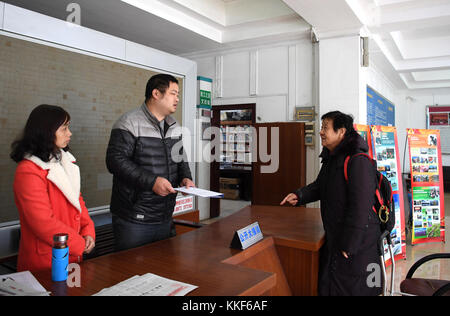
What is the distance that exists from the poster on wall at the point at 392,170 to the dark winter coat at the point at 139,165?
3107 millimetres

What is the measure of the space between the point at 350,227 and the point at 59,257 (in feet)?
5.42

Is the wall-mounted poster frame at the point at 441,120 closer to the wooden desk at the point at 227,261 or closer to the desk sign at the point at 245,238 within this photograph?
the wooden desk at the point at 227,261

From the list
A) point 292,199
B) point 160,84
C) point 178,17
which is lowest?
point 292,199

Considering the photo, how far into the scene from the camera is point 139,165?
2209 mm

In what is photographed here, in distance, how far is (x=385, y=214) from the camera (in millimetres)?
2266

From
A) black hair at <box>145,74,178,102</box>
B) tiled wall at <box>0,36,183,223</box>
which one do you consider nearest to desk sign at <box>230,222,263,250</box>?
black hair at <box>145,74,178,102</box>

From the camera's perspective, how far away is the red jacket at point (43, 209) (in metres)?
1.66

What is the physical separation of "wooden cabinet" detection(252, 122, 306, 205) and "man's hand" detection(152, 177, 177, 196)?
341 centimetres

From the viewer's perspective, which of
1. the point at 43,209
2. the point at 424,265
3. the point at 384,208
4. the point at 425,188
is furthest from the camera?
the point at 425,188

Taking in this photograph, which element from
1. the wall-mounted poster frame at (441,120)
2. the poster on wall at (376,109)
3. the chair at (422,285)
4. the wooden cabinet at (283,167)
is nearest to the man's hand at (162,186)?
the chair at (422,285)

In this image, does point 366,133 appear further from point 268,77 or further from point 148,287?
A: point 148,287

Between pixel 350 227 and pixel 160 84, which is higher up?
pixel 160 84

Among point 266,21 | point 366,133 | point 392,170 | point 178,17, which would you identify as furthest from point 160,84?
point 266,21

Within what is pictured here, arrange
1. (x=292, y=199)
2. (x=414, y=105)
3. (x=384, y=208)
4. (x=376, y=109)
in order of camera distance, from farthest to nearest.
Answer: (x=414, y=105)
(x=376, y=109)
(x=292, y=199)
(x=384, y=208)
